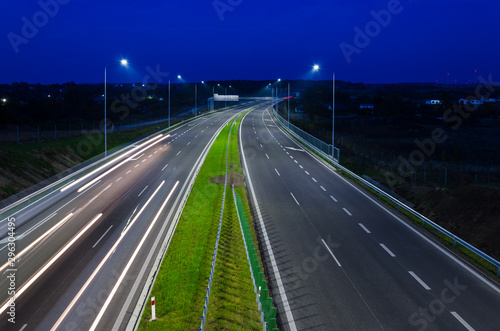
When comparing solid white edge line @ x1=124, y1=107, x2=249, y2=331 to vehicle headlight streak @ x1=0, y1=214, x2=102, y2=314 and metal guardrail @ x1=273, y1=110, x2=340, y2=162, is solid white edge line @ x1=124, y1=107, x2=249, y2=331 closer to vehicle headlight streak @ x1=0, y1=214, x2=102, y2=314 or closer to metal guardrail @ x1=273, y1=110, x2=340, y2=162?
vehicle headlight streak @ x1=0, y1=214, x2=102, y2=314

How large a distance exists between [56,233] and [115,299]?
7955 mm

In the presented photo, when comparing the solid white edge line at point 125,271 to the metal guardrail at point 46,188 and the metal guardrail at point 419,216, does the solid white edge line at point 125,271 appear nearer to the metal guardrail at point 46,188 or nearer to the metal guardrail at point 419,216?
the metal guardrail at point 46,188

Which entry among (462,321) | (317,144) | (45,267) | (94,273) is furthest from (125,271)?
(317,144)

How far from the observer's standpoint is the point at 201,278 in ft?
49.0

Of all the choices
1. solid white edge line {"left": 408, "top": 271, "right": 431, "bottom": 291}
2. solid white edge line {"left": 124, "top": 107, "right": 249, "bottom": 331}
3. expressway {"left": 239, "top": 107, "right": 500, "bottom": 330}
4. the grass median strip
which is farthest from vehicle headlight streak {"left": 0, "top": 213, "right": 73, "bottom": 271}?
solid white edge line {"left": 408, "top": 271, "right": 431, "bottom": 291}

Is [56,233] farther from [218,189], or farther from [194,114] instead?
[194,114]

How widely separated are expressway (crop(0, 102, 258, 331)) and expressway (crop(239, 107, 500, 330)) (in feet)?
16.9

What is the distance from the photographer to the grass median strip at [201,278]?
39.6ft

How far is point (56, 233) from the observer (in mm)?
19594

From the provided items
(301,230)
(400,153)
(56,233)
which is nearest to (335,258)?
(301,230)

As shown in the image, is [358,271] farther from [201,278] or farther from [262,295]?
[201,278]

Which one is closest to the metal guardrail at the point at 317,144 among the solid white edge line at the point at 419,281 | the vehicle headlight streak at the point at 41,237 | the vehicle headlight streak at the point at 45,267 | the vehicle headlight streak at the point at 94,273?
the vehicle headlight streak at the point at 94,273

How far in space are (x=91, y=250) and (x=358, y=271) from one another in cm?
1140

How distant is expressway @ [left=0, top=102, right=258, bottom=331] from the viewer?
1268 centimetres
